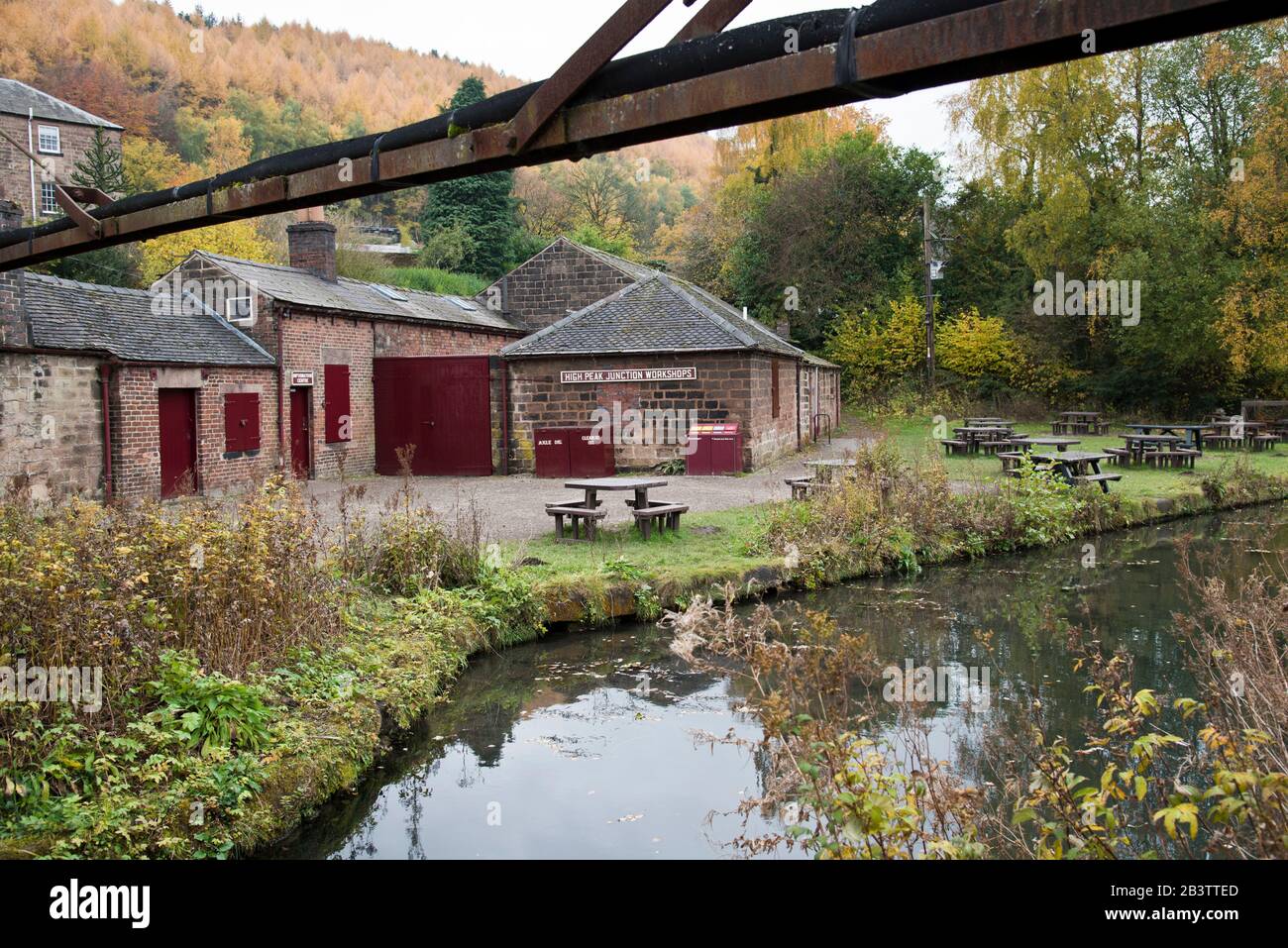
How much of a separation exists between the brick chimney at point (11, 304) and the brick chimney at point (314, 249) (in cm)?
918

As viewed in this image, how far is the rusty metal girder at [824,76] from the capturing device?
7.45 feet

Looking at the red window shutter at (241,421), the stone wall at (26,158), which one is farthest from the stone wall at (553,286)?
the stone wall at (26,158)

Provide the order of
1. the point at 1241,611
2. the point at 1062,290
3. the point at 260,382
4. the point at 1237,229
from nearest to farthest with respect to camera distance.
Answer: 1. the point at 1241,611
2. the point at 260,382
3. the point at 1237,229
4. the point at 1062,290

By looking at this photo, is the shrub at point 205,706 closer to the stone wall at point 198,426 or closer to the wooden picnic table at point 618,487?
the wooden picnic table at point 618,487

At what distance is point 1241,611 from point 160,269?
105 feet

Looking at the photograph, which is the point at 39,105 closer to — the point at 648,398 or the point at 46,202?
the point at 46,202

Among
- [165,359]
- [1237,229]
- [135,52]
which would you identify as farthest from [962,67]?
[135,52]

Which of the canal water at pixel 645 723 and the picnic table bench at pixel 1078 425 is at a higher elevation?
A: the picnic table bench at pixel 1078 425

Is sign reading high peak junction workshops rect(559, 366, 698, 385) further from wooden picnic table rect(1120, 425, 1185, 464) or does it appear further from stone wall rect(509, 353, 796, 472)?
wooden picnic table rect(1120, 425, 1185, 464)

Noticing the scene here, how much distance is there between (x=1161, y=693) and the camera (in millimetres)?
7336

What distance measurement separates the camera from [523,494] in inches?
692

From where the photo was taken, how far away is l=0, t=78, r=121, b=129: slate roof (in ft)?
133

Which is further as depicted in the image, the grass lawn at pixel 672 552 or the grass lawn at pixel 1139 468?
the grass lawn at pixel 1139 468

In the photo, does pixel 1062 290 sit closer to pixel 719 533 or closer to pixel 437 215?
pixel 719 533
